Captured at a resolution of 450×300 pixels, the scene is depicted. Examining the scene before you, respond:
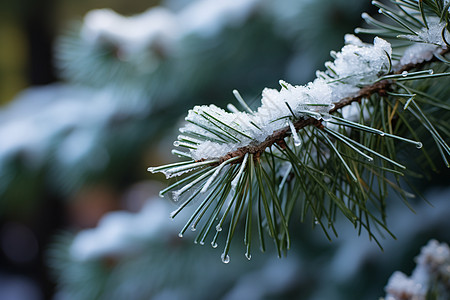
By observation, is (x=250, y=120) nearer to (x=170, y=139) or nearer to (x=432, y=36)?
(x=432, y=36)

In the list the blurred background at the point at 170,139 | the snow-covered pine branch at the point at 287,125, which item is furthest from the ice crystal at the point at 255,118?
the blurred background at the point at 170,139

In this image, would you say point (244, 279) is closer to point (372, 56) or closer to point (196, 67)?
point (196, 67)

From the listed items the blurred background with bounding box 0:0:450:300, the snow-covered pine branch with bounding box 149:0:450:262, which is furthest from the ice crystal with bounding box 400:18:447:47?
the blurred background with bounding box 0:0:450:300

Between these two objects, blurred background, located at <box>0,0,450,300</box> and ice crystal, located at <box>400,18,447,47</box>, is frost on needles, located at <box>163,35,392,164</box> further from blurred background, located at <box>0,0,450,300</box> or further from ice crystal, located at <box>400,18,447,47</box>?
blurred background, located at <box>0,0,450,300</box>

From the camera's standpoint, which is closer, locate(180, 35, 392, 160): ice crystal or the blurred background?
locate(180, 35, 392, 160): ice crystal

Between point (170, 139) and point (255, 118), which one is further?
point (170, 139)

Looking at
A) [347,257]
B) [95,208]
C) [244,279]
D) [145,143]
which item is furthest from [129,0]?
[347,257]

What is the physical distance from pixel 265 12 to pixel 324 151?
0.46m

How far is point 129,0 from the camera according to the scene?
2266mm

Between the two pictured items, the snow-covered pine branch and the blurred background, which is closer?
the snow-covered pine branch

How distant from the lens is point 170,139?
816 millimetres

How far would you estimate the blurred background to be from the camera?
0.58 m

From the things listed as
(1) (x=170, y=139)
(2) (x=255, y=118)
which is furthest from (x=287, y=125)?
(1) (x=170, y=139)

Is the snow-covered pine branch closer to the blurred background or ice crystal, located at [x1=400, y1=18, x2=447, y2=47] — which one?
ice crystal, located at [x1=400, y1=18, x2=447, y2=47]
